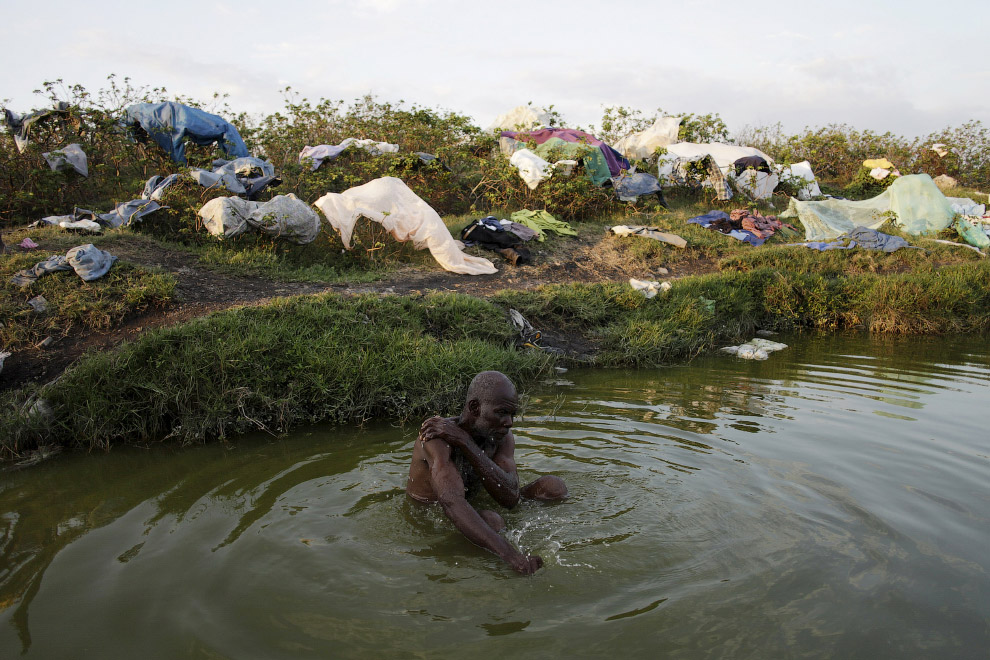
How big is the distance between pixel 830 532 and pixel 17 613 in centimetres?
399

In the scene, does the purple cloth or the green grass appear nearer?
the green grass

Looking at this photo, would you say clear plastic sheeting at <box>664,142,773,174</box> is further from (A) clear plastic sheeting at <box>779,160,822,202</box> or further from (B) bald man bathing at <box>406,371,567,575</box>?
(B) bald man bathing at <box>406,371,567,575</box>

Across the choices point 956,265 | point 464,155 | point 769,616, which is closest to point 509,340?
point 769,616

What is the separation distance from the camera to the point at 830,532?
3535 millimetres

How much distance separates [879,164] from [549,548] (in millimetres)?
19165

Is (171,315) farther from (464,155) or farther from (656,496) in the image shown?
(464,155)

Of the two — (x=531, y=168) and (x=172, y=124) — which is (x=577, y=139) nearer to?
(x=531, y=168)

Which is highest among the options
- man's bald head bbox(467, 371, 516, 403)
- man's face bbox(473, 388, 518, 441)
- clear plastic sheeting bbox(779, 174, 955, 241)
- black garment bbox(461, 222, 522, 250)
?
clear plastic sheeting bbox(779, 174, 955, 241)

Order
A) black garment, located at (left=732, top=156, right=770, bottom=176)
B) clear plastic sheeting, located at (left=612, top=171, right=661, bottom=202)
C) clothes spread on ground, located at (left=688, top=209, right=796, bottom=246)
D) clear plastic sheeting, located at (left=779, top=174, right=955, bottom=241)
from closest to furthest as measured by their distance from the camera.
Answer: clothes spread on ground, located at (left=688, top=209, right=796, bottom=246), clear plastic sheeting, located at (left=779, top=174, right=955, bottom=241), clear plastic sheeting, located at (left=612, top=171, right=661, bottom=202), black garment, located at (left=732, top=156, right=770, bottom=176)

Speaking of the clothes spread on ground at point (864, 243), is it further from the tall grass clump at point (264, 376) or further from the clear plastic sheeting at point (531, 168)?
the tall grass clump at point (264, 376)

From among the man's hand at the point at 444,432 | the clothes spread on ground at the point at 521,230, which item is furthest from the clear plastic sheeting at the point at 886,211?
the man's hand at the point at 444,432

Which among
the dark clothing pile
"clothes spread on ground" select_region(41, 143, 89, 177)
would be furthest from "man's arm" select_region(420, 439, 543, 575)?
"clothes spread on ground" select_region(41, 143, 89, 177)

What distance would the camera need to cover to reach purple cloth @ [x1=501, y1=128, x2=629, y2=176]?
14.5 meters

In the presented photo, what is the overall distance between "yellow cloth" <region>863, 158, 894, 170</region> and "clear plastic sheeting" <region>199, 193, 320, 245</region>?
1626cm
